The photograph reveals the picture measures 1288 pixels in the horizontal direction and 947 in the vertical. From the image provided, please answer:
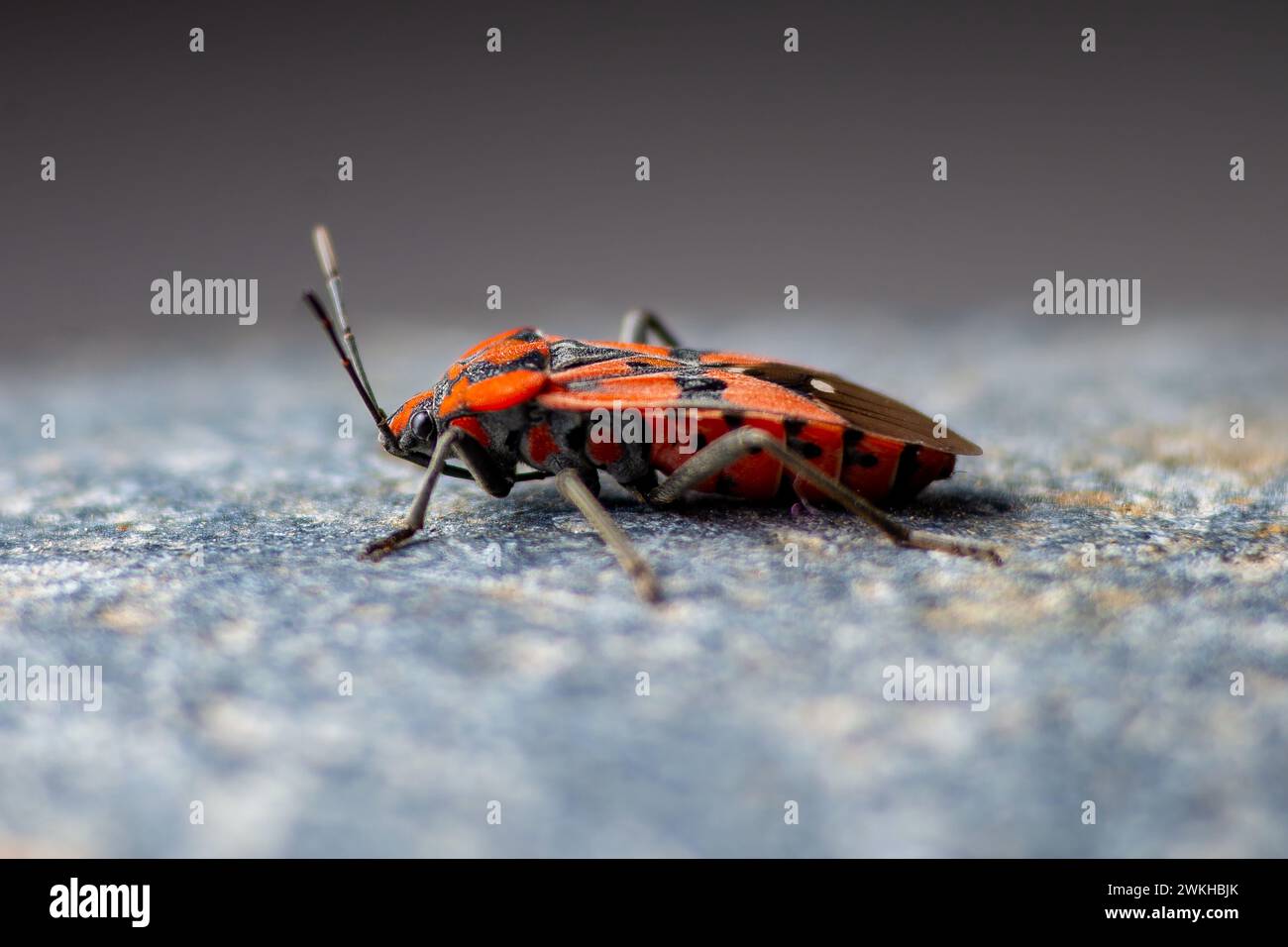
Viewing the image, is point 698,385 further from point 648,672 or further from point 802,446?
point 648,672

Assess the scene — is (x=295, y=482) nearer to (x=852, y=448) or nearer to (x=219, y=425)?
(x=219, y=425)

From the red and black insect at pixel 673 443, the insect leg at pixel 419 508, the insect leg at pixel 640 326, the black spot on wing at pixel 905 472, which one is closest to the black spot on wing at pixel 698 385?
the red and black insect at pixel 673 443

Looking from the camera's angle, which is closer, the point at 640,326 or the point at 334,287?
the point at 334,287

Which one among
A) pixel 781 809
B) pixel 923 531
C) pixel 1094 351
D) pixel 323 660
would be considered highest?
pixel 1094 351

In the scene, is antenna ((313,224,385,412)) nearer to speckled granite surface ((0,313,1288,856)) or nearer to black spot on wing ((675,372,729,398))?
speckled granite surface ((0,313,1288,856))

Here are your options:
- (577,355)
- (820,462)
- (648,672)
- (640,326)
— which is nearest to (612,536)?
(648,672)

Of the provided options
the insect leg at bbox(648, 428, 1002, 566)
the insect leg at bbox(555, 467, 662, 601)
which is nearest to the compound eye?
the insect leg at bbox(555, 467, 662, 601)

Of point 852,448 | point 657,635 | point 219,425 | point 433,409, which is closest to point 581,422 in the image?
point 433,409
